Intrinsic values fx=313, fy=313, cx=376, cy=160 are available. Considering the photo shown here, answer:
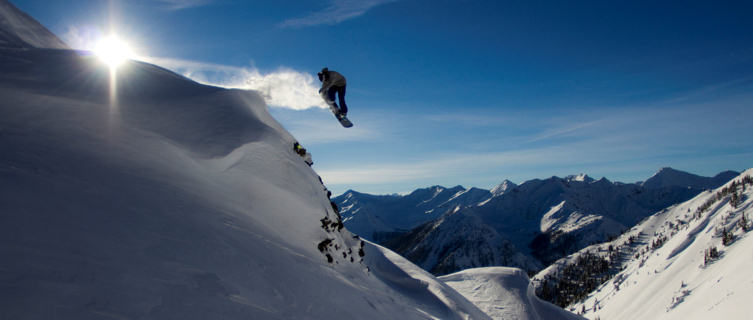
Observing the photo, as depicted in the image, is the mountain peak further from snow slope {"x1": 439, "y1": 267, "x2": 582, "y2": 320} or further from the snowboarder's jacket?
snow slope {"x1": 439, "y1": 267, "x2": 582, "y2": 320}

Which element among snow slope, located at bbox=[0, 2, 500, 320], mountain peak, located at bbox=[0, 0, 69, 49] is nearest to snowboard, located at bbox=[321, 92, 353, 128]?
snow slope, located at bbox=[0, 2, 500, 320]

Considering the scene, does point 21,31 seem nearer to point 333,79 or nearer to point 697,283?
point 333,79

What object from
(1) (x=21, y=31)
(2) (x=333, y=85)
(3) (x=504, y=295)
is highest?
(1) (x=21, y=31)

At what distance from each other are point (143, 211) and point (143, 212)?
0.04m

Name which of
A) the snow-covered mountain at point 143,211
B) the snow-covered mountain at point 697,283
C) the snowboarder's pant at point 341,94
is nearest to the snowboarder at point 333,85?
the snowboarder's pant at point 341,94

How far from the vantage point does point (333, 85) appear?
2147 centimetres

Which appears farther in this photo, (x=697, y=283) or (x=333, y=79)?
(x=697, y=283)

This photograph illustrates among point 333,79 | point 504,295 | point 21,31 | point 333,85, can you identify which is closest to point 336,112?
point 333,85

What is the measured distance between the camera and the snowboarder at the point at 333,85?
2130 centimetres

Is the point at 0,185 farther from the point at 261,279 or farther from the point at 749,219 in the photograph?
the point at 749,219

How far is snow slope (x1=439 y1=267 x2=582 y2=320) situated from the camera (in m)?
28.5

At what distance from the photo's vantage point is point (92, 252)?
4.20 meters

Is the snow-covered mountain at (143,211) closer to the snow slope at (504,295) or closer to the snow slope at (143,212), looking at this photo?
the snow slope at (143,212)

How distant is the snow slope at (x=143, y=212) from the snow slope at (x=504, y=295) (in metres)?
21.0
